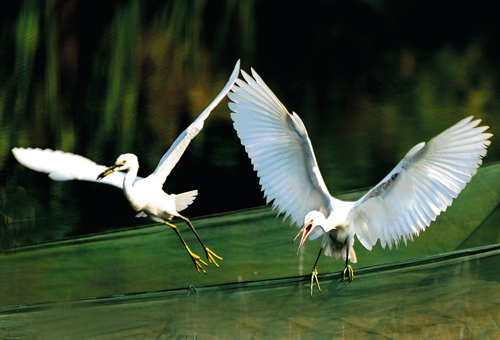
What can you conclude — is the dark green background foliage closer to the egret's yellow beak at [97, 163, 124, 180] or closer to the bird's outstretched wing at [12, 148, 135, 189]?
the bird's outstretched wing at [12, 148, 135, 189]

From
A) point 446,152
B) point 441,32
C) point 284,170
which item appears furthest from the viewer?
point 441,32

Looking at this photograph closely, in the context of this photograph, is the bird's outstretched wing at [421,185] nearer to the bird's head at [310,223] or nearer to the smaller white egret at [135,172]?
the bird's head at [310,223]

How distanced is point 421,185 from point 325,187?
32 centimetres

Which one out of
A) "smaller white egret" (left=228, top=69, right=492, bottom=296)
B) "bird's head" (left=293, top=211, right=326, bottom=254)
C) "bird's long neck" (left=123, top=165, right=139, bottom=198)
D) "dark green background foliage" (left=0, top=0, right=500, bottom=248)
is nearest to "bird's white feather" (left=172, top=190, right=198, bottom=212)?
"bird's long neck" (left=123, top=165, right=139, bottom=198)

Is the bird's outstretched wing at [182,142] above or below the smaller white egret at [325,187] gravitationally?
above

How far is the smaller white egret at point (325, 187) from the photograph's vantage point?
1673 millimetres

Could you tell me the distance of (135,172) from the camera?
6.23ft

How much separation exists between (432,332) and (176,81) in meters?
1.57

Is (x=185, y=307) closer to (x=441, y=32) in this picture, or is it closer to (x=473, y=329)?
(x=473, y=329)

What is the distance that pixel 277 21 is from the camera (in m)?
2.53

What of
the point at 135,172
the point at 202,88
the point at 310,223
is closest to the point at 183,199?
the point at 135,172


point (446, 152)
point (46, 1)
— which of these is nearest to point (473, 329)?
point (446, 152)

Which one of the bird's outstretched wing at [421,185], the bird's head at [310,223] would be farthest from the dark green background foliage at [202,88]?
the bird's head at [310,223]

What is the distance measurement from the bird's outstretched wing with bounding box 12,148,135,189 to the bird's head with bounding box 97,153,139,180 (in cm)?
12
